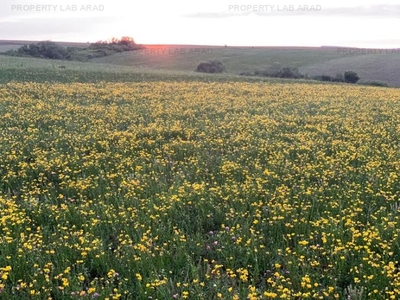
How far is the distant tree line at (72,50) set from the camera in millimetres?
84438

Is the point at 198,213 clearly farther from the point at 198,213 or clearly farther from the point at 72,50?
the point at 72,50

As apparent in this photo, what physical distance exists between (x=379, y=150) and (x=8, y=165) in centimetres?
911

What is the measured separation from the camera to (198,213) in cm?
737

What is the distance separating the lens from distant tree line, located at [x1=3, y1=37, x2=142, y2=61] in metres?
84.4

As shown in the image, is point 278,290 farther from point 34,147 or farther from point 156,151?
point 34,147

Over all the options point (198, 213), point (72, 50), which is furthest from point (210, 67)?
point (198, 213)

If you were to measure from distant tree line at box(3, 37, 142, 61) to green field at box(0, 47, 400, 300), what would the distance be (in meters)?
74.5

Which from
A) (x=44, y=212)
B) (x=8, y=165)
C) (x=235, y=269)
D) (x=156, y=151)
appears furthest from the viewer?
(x=156, y=151)

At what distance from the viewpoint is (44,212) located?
7.41 meters

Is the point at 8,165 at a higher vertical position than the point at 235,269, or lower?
higher

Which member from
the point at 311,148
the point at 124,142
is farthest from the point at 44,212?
the point at 311,148

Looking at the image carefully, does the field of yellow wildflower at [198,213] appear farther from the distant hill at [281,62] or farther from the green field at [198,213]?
the distant hill at [281,62]

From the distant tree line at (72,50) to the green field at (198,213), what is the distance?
244 ft

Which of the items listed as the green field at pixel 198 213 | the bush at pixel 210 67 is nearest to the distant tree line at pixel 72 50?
the bush at pixel 210 67
